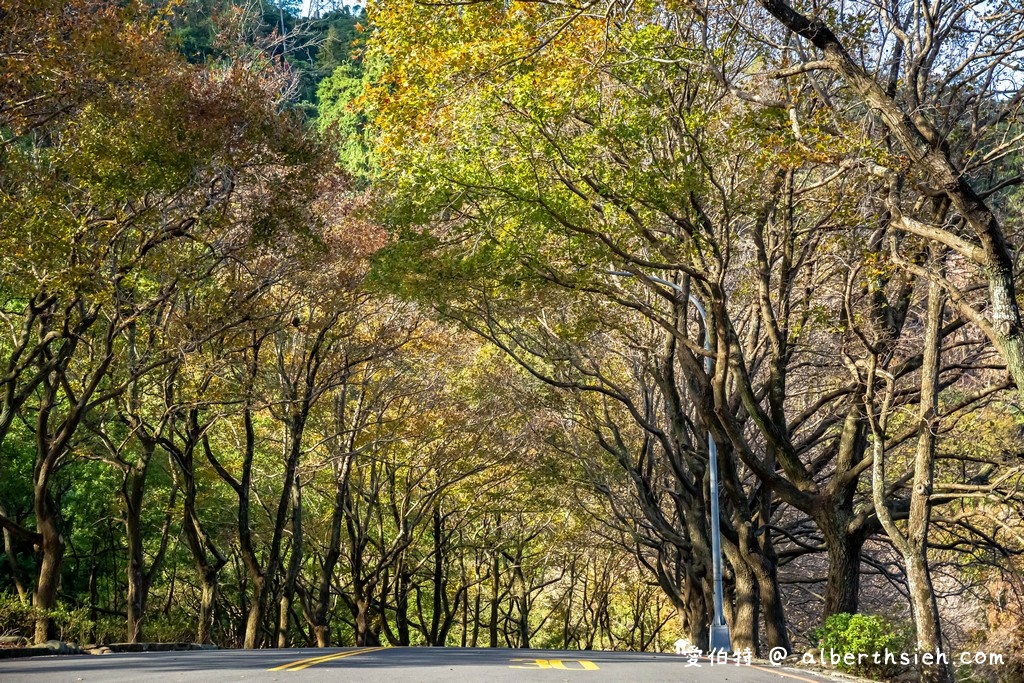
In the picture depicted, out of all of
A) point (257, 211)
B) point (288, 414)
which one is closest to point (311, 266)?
point (257, 211)

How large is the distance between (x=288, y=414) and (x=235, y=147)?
11.3 m

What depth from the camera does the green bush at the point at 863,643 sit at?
13508mm

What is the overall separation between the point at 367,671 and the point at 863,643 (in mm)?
6295

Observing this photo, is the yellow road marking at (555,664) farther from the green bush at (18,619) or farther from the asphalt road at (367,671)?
the green bush at (18,619)

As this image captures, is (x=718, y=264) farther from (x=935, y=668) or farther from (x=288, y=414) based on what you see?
(x=288, y=414)

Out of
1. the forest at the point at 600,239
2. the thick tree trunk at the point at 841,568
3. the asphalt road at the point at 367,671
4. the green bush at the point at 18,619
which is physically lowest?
the asphalt road at the point at 367,671

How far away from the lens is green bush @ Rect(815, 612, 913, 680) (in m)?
13.5

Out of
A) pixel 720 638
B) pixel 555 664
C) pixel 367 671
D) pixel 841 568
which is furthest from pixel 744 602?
pixel 367 671

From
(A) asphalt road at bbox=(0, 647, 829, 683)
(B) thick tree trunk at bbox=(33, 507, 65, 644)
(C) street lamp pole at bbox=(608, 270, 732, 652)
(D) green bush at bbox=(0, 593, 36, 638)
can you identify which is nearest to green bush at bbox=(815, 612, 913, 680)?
(A) asphalt road at bbox=(0, 647, 829, 683)

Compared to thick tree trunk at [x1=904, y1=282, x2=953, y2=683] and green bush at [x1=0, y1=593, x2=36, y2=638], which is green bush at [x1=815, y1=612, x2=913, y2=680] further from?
green bush at [x1=0, y1=593, x2=36, y2=638]

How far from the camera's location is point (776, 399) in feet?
60.1

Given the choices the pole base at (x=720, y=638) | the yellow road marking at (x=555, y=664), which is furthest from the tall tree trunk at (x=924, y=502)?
the yellow road marking at (x=555, y=664)

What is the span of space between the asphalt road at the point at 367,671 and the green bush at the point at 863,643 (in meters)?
0.75

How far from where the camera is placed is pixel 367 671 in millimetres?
11734
